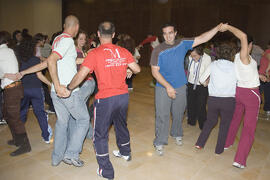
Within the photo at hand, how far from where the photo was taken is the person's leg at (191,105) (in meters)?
4.33

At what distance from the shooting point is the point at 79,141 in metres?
2.96

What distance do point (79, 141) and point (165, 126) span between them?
1.16 metres

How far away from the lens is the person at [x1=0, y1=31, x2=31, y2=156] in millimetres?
3059

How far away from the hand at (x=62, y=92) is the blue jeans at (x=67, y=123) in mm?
157

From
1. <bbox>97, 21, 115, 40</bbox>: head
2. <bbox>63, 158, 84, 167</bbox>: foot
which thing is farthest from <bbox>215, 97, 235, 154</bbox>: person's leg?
<bbox>63, 158, 84, 167</bbox>: foot

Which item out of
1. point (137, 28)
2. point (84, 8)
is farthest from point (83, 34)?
point (84, 8)

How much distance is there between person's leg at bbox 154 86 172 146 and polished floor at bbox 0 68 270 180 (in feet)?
0.82

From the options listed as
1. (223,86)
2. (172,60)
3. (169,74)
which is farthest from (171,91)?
(223,86)

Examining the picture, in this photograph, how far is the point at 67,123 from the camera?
116 inches

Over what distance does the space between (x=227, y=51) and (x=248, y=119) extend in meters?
0.87

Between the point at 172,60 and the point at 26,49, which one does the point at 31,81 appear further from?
the point at 172,60

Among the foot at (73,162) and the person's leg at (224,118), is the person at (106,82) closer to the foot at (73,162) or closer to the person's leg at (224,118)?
the foot at (73,162)

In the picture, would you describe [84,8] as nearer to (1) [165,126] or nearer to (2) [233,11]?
(2) [233,11]

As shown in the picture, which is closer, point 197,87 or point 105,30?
point 105,30
